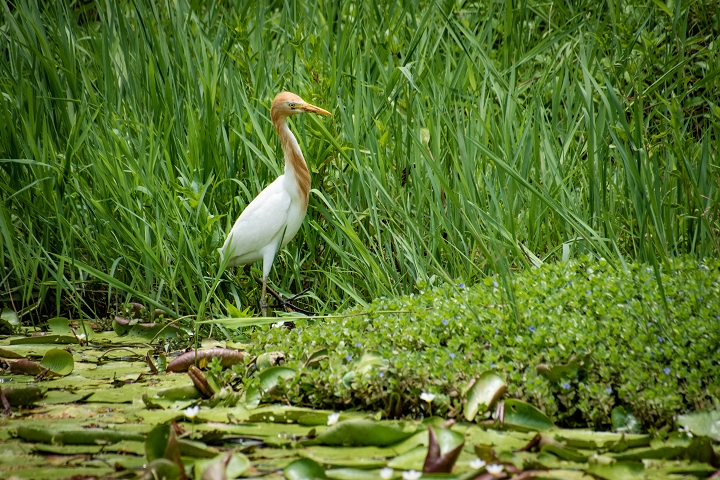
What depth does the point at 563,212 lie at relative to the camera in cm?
291

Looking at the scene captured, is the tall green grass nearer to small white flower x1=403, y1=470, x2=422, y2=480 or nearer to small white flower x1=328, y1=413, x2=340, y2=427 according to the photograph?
small white flower x1=328, y1=413, x2=340, y2=427

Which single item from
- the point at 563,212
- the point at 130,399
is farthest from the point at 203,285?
the point at 563,212

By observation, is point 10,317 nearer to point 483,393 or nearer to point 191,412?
point 191,412

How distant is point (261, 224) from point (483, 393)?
1.75m

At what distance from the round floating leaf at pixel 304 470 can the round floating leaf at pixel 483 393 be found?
54cm

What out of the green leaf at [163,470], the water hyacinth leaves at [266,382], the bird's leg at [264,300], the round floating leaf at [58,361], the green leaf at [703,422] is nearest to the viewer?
the green leaf at [163,470]

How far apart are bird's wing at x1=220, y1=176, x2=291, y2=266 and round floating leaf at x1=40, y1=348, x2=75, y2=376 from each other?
942mm

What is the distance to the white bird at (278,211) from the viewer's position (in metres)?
3.58

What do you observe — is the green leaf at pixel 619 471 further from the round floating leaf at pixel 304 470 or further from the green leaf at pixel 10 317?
the green leaf at pixel 10 317

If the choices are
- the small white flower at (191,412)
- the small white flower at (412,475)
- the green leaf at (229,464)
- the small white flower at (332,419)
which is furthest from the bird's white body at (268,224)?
the small white flower at (412,475)

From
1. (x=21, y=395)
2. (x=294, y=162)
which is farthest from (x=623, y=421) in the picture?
(x=294, y=162)

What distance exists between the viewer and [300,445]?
6.55 feet

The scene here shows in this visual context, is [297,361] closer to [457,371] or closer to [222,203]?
[457,371]

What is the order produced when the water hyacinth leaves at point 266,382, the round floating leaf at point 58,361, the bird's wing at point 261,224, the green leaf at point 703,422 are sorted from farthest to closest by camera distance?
the bird's wing at point 261,224 < the round floating leaf at point 58,361 < the water hyacinth leaves at point 266,382 < the green leaf at point 703,422
